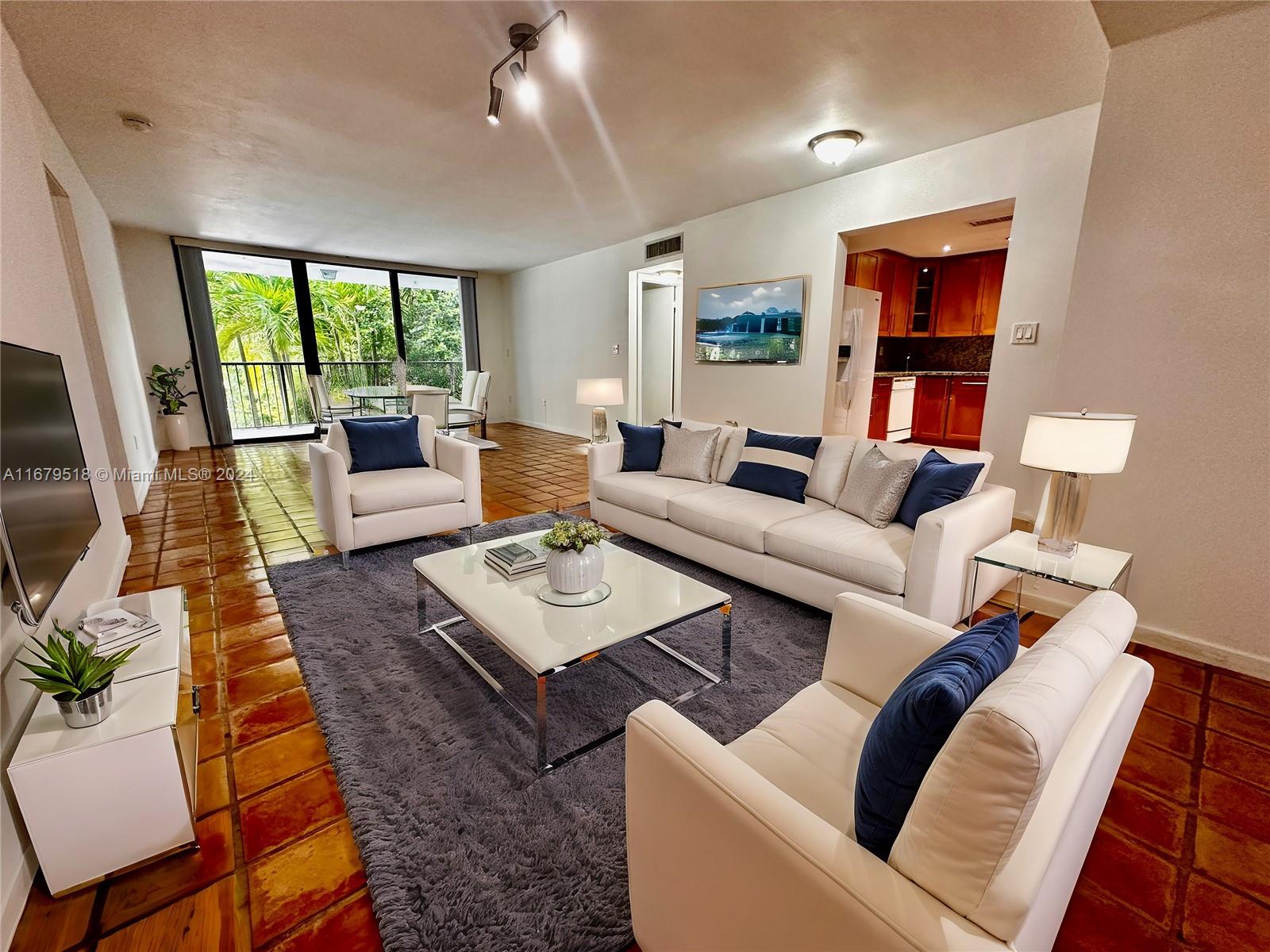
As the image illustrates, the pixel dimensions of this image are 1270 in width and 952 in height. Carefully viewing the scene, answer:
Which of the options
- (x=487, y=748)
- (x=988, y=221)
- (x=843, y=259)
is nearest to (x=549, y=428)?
(x=843, y=259)

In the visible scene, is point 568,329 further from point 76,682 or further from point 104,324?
point 76,682

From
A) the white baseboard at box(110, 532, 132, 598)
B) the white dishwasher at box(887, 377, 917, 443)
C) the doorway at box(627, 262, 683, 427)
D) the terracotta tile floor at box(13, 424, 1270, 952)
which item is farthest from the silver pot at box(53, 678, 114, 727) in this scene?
the white dishwasher at box(887, 377, 917, 443)

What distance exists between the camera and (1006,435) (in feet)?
11.0

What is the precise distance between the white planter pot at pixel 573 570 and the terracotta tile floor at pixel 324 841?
0.87m

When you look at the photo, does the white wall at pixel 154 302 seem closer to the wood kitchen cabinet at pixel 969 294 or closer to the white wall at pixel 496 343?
the white wall at pixel 496 343

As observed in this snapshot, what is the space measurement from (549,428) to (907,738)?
7578 millimetres

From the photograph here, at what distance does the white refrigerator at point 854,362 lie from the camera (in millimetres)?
4883

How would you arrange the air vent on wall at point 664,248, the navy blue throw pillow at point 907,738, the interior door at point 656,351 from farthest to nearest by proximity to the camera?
the interior door at point 656,351 → the air vent on wall at point 664,248 → the navy blue throw pillow at point 907,738

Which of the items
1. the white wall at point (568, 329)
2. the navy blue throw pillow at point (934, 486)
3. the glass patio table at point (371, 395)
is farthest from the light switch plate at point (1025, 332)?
the glass patio table at point (371, 395)

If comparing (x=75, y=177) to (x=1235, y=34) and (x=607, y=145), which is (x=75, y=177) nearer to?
(x=607, y=145)

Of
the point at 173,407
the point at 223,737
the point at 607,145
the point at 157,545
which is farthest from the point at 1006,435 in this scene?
the point at 173,407

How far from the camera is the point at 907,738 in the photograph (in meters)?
0.75

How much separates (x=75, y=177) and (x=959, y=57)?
214 inches

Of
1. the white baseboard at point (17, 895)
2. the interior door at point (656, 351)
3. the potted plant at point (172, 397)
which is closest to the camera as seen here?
the white baseboard at point (17, 895)
